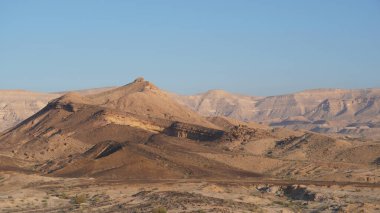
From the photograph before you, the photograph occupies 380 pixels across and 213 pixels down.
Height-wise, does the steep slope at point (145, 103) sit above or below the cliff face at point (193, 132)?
above

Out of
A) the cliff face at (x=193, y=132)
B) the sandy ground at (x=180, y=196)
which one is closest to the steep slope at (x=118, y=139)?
the cliff face at (x=193, y=132)

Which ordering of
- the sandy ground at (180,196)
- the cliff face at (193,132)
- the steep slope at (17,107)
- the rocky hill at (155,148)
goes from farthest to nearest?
the steep slope at (17,107) → the cliff face at (193,132) → the rocky hill at (155,148) → the sandy ground at (180,196)

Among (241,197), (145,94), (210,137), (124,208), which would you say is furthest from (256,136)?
(124,208)

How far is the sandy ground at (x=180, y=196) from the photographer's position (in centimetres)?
3443

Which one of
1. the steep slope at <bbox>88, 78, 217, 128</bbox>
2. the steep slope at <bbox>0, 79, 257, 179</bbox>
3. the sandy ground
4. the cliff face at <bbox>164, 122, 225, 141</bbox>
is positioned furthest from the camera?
the steep slope at <bbox>88, 78, 217, 128</bbox>

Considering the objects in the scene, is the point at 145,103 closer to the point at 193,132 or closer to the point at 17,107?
the point at 193,132

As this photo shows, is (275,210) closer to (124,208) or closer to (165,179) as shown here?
(124,208)

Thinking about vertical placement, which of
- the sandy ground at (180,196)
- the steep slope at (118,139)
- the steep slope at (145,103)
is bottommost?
the sandy ground at (180,196)

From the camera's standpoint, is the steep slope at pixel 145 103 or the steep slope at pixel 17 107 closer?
the steep slope at pixel 145 103

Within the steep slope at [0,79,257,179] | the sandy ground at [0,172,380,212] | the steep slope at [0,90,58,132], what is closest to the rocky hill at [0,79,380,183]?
the steep slope at [0,79,257,179]

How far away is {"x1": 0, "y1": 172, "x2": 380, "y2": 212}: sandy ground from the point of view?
3443cm

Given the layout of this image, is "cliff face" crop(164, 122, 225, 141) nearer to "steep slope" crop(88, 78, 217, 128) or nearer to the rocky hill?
the rocky hill

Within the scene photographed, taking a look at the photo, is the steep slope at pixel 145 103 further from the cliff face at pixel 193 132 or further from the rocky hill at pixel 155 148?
the cliff face at pixel 193 132

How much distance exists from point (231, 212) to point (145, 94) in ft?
221
